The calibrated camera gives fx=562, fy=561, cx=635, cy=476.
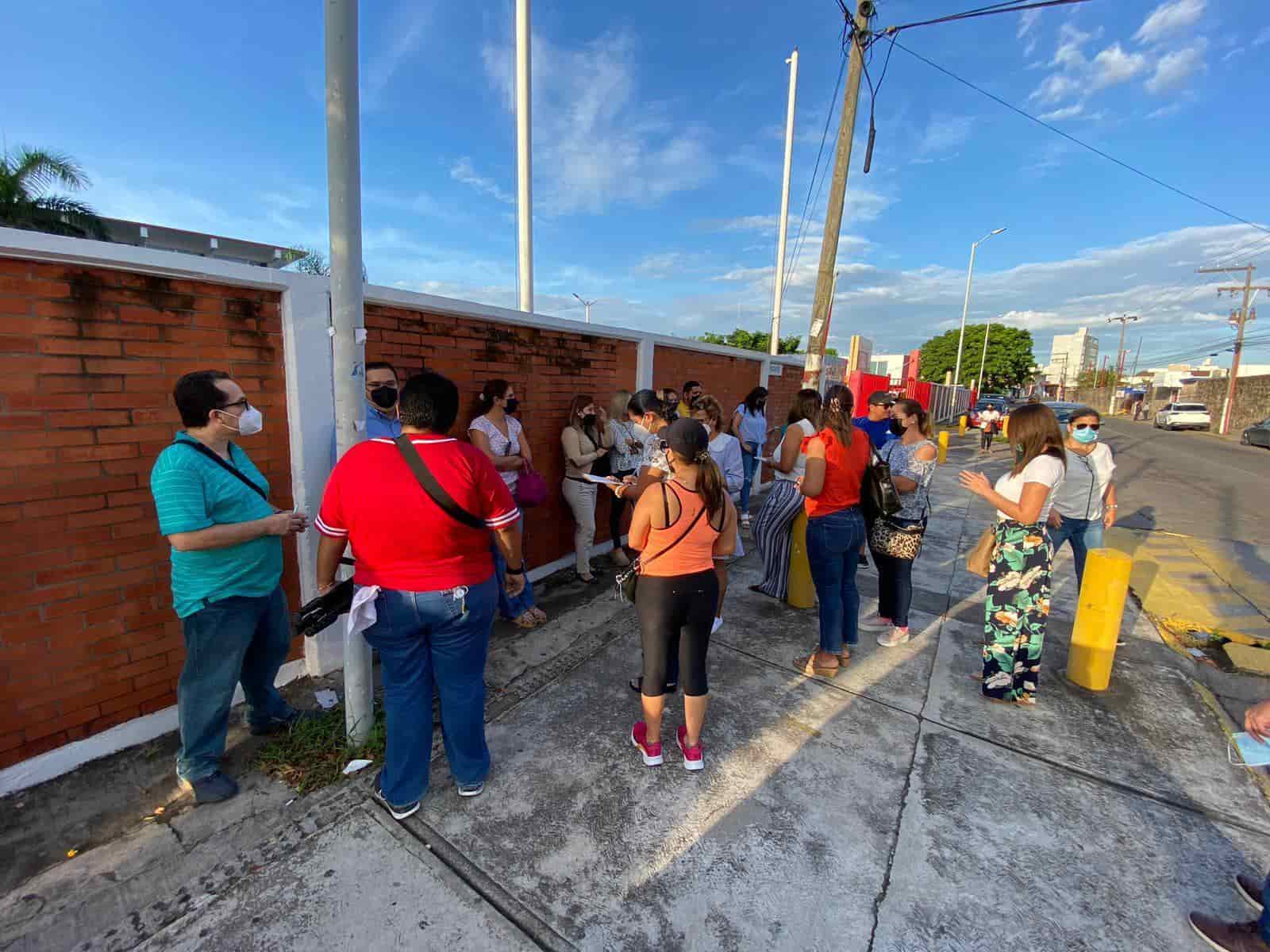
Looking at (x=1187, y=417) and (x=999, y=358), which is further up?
(x=999, y=358)

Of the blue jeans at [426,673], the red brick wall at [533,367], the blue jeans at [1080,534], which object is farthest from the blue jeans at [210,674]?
the blue jeans at [1080,534]

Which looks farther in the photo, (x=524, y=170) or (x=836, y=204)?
(x=836, y=204)

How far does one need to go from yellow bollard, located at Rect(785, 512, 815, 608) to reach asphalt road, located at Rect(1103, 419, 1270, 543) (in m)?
6.54

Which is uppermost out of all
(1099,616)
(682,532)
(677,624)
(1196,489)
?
(682,532)

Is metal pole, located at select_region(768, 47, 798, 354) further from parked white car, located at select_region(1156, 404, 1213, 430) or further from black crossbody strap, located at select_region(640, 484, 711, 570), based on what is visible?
parked white car, located at select_region(1156, 404, 1213, 430)

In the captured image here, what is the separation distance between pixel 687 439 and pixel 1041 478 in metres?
1.93

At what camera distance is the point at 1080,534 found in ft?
13.6

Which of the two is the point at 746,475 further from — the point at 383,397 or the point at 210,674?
the point at 210,674

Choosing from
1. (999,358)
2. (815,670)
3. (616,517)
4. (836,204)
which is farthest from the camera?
(999,358)

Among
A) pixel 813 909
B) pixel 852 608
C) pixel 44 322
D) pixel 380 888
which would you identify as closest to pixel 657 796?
pixel 813 909

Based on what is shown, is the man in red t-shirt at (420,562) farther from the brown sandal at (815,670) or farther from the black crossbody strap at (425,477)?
the brown sandal at (815,670)

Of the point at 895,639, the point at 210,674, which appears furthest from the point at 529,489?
the point at 895,639

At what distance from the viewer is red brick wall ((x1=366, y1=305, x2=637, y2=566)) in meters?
3.65

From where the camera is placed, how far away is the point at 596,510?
5.77 m
